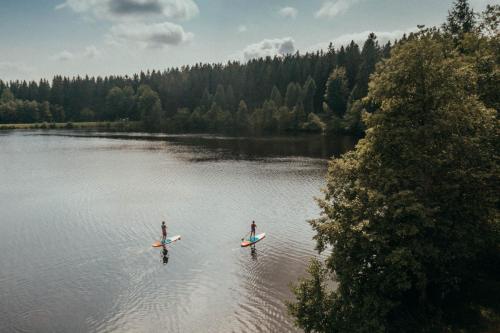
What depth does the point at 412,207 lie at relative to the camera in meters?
19.4

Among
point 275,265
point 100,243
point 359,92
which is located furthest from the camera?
point 359,92

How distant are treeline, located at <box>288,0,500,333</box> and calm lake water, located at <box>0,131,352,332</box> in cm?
736

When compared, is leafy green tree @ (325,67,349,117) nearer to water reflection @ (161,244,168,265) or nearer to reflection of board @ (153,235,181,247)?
reflection of board @ (153,235,181,247)

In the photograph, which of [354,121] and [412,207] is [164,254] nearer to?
[412,207]

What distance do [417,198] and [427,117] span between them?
487cm

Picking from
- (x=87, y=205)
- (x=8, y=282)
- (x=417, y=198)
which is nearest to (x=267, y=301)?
(x=417, y=198)

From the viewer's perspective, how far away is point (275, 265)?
35406 millimetres

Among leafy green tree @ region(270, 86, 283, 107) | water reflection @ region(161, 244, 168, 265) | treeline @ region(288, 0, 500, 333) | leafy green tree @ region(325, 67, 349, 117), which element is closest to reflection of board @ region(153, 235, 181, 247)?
water reflection @ region(161, 244, 168, 265)

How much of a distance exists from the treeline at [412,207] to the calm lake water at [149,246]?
736cm

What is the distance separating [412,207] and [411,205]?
34.8 inches

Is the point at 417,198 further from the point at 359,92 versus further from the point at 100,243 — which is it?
the point at 359,92

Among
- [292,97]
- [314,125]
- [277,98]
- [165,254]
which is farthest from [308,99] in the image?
[165,254]

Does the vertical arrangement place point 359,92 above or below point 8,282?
above

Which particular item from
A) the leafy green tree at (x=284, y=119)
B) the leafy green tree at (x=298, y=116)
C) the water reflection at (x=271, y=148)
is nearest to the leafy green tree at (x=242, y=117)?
the leafy green tree at (x=284, y=119)
